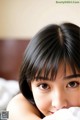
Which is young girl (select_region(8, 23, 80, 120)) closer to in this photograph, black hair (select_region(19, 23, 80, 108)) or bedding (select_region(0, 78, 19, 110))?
black hair (select_region(19, 23, 80, 108))

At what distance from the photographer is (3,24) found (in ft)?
3.26

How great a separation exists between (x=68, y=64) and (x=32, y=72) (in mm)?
66

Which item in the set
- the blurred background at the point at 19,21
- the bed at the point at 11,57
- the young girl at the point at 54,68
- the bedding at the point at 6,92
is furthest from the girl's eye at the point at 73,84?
the bed at the point at 11,57

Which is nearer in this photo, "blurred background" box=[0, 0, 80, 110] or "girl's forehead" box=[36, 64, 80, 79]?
"girl's forehead" box=[36, 64, 80, 79]

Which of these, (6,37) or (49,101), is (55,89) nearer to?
(49,101)

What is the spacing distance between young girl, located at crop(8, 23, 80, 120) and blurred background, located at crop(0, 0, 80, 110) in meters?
0.37

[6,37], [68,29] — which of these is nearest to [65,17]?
[6,37]

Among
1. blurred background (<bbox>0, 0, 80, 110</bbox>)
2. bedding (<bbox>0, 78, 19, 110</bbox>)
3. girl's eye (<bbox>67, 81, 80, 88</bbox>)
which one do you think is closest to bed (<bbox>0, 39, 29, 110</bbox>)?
blurred background (<bbox>0, 0, 80, 110</bbox>)

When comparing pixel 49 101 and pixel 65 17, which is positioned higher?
pixel 65 17

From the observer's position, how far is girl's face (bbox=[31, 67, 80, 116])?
14.8 inches

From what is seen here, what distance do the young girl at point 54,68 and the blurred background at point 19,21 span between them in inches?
14.5

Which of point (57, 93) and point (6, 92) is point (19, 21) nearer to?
point (6, 92)

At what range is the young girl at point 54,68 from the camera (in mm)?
378

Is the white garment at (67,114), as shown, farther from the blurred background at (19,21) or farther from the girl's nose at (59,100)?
the blurred background at (19,21)
